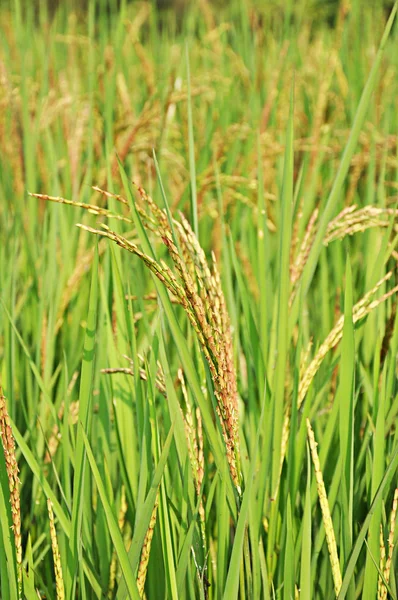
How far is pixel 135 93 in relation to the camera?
101 inches

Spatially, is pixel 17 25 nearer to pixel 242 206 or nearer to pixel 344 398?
pixel 242 206

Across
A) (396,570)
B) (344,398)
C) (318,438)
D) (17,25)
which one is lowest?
(396,570)

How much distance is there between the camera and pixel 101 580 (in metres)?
0.78

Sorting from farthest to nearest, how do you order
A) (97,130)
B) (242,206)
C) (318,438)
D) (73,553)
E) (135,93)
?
(135,93), (97,130), (242,206), (318,438), (73,553)

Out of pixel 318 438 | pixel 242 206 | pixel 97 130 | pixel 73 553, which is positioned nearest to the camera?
pixel 73 553

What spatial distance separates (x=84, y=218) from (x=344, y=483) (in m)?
0.89

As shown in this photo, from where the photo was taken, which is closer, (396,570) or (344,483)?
(344,483)

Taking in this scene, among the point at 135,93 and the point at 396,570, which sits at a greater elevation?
the point at 135,93

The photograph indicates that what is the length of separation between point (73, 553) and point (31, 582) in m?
0.07

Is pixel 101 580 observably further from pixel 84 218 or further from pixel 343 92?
pixel 343 92

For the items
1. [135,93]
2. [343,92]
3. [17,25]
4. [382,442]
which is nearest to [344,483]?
[382,442]

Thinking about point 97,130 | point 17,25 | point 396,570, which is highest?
point 17,25

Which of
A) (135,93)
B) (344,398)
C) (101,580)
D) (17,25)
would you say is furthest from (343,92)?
(101,580)

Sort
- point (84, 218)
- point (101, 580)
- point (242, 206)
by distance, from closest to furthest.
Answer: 1. point (101, 580)
2. point (84, 218)
3. point (242, 206)
